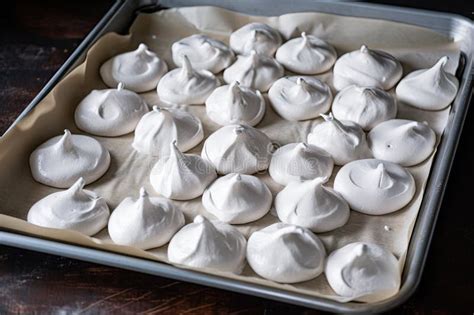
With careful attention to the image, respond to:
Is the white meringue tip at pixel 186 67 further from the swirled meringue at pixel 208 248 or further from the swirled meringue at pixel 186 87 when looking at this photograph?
the swirled meringue at pixel 208 248

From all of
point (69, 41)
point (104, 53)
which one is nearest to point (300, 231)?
point (104, 53)

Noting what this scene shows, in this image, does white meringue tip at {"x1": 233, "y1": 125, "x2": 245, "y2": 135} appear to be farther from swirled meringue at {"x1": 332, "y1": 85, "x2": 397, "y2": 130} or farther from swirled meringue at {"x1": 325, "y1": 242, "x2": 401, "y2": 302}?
swirled meringue at {"x1": 325, "y1": 242, "x2": 401, "y2": 302}

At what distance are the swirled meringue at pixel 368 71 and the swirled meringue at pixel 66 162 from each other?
0.60 metres

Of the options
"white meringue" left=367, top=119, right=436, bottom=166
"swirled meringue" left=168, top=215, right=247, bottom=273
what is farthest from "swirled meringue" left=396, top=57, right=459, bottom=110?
"swirled meringue" left=168, top=215, right=247, bottom=273

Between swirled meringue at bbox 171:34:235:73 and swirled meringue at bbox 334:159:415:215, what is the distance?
50cm

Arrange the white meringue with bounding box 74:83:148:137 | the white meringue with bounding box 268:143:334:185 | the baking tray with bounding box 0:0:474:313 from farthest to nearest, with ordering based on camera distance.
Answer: the white meringue with bounding box 74:83:148:137, the white meringue with bounding box 268:143:334:185, the baking tray with bounding box 0:0:474:313

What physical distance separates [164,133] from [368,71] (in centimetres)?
52

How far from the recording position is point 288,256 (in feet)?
3.82

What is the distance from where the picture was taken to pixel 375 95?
153 cm

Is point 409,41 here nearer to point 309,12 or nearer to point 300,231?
point 309,12

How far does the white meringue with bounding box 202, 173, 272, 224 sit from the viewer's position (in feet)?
4.22

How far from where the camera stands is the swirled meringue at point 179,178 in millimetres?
1343

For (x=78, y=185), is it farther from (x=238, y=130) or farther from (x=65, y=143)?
(x=238, y=130)

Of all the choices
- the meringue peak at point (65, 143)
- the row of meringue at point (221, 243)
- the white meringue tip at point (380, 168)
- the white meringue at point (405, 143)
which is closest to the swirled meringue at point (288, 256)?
the row of meringue at point (221, 243)
